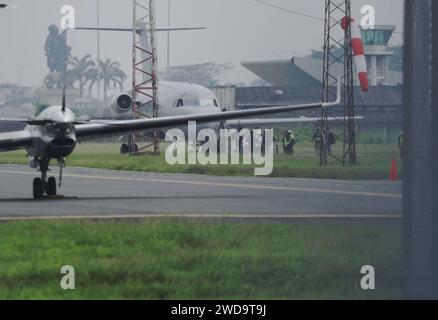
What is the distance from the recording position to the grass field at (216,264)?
889 centimetres

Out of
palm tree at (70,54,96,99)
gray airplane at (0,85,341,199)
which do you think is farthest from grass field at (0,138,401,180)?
palm tree at (70,54,96,99)

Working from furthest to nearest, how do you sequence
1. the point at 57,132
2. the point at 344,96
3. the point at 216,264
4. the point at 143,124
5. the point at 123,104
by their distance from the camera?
the point at 123,104 < the point at 344,96 < the point at 143,124 < the point at 57,132 < the point at 216,264

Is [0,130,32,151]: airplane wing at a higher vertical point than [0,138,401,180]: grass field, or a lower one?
higher

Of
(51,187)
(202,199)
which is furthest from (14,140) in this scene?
(202,199)

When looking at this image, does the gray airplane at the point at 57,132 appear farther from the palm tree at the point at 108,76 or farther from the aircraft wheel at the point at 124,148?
the aircraft wheel at the point at 124,148

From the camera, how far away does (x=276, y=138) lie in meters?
55.7

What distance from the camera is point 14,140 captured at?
77.9ft

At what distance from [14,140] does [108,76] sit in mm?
3031

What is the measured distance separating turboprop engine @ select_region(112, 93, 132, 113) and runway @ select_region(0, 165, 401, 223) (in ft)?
46.6

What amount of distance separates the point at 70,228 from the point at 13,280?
4.86 metres

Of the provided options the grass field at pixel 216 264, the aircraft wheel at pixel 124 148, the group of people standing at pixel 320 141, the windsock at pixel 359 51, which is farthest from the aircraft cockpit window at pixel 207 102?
the grass field at pixel 216 264

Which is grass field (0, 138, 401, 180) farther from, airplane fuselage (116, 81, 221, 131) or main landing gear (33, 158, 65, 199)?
main landing gear (33, 158, 65, 199)

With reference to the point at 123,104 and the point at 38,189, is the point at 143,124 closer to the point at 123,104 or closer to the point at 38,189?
the point at 38,189

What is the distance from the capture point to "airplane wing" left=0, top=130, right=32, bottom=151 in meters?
23.7
